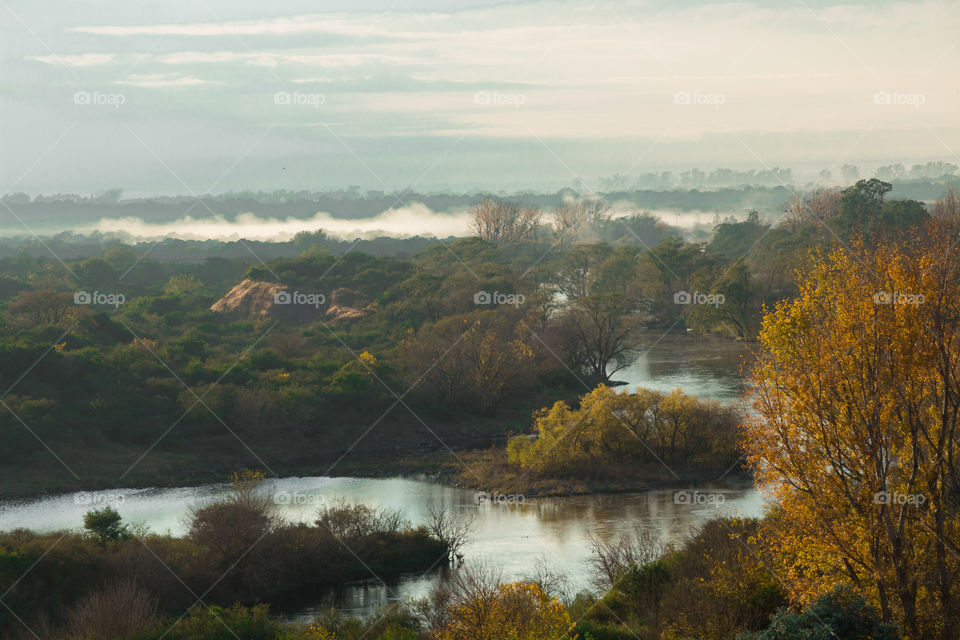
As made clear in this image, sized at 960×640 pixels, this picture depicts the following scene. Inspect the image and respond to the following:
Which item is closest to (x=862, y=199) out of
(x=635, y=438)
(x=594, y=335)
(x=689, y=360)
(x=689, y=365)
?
(x=689, y=360)

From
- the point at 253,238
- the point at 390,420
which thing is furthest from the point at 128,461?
the point at 253,238

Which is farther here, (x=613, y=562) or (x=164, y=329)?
(x=164, y=329)

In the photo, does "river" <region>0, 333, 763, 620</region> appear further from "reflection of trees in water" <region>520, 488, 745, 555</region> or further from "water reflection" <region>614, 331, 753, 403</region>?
"water reflection" <region>614, 331, 753, 403</region>

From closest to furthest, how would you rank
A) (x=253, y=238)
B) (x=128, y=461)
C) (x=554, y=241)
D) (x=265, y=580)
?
1. (x=265, y=580)
2. (x=128, y=461)
3. (x=554, y=241)
4. (x=253, y=238)

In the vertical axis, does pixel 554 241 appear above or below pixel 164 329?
above

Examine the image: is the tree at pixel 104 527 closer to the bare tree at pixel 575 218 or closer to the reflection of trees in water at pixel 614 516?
the reflection of trees in water at pixel 614 516

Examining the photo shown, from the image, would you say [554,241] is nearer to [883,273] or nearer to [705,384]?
[705,384]

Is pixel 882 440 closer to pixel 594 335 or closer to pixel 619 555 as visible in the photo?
pixel 619 555
